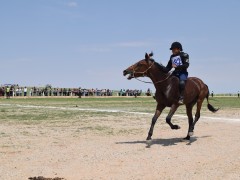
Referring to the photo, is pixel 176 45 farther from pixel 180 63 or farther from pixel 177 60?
pixel 180 63

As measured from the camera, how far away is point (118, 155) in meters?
11.1

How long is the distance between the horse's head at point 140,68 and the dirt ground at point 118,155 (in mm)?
2073

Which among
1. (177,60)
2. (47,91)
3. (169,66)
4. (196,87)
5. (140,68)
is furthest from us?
(47,91)

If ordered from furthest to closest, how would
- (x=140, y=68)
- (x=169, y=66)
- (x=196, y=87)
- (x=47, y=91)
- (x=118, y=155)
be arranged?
(x=47, y=91) < (x=196, y=87) < (x=169, y=66) < (x=140, y=68) < (x=118, y=155)

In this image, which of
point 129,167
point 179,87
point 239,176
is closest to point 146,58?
point 179,87

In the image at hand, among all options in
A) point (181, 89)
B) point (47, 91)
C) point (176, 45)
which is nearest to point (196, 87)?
point (181, 89)

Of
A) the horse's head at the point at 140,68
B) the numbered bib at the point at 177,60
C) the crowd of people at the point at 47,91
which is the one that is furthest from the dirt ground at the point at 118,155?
the crowd of people at the point at 47,91

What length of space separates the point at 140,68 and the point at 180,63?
1.23 m

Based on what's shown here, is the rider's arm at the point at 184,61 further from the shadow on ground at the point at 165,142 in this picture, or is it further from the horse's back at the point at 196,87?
the shadow on ground at the point at 165,142

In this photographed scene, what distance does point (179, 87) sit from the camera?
13594 millimetres

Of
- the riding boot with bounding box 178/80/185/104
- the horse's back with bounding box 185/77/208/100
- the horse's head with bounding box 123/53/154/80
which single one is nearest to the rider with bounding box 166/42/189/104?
the riding boot with bounding box 178/80/185/104

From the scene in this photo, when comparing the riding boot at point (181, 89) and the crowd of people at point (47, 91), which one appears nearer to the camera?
the riding boot at point (181, 89)

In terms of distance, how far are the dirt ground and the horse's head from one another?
6.80ft

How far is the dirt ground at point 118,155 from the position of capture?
8.87 metres
